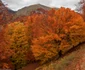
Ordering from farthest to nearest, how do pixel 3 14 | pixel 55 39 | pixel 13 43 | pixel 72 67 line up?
pixel 13 43, pixel 55 39, pixel 3 14, pixel 72 67

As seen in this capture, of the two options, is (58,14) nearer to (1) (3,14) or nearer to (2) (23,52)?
(2) (23,52)

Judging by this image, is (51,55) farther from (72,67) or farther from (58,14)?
(72,67)

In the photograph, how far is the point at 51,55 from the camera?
51.3 metres

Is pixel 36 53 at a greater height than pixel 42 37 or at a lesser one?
lesser

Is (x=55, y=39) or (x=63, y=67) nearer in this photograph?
(x=63, y=67)

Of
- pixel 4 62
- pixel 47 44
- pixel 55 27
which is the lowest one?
pixel 4 62

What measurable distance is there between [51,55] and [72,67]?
101ft

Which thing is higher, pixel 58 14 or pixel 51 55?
pixel 58 14

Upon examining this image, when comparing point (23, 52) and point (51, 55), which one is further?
point (23, 52)

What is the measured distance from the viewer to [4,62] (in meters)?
52.6

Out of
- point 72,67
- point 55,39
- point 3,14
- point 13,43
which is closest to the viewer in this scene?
point 72,67

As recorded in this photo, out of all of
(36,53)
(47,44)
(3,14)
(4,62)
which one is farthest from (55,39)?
(3,14)

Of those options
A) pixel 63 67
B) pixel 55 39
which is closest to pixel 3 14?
pixel 63 67

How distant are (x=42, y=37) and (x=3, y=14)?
29.5 meters
